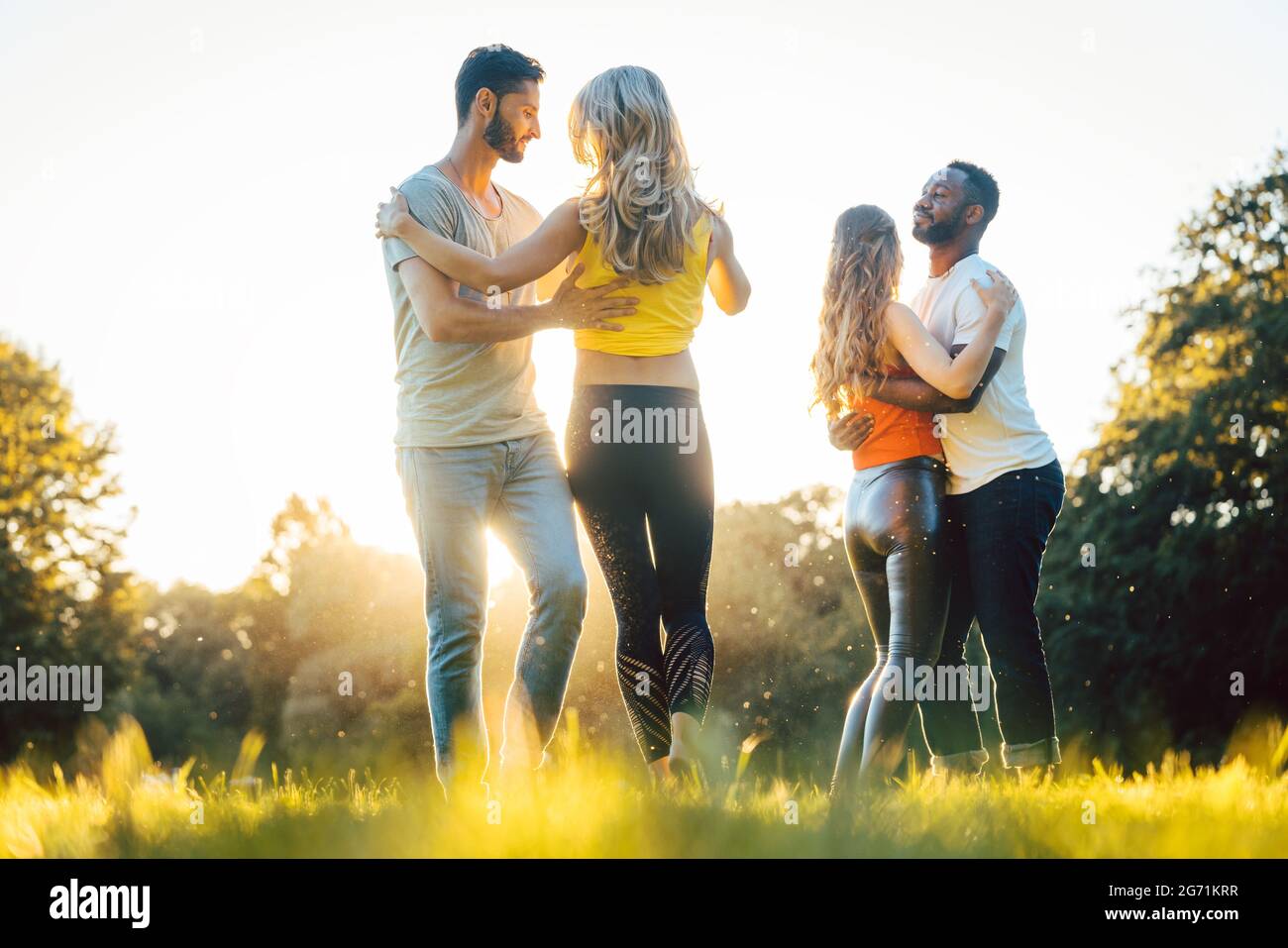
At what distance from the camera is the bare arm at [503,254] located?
12.4ft

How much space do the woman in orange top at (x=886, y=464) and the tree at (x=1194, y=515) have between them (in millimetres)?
19655

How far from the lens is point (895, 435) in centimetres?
429

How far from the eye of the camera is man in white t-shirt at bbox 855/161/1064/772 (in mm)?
4191

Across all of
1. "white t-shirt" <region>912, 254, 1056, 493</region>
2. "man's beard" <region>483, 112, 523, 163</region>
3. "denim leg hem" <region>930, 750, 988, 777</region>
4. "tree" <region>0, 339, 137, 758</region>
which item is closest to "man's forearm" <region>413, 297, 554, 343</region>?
"man's beard" <region>483, 112, 523, 163</region>

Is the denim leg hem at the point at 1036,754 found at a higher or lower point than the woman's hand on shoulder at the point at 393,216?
lower

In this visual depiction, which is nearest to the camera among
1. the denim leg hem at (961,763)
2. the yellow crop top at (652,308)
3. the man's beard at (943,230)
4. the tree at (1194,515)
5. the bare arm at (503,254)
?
the bare arm at (503,254)

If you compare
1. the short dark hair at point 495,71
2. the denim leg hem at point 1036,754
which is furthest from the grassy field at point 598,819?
the short dark hair at point 495,71

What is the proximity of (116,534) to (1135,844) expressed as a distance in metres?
27.0

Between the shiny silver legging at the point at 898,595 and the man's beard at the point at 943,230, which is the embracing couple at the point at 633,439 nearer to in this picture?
the shiny silver legging at the point at 898,595

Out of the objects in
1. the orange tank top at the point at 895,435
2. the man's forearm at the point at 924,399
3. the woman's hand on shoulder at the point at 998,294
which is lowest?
the orange tank top at the point at 895,435

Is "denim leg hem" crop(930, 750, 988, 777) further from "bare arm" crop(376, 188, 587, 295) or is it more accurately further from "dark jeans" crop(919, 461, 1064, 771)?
"bare arm" crop(376, 188, 587, 295)

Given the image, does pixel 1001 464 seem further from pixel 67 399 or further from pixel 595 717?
pixel 67 399

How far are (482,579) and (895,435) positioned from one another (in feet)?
5.23

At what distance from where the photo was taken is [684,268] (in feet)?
12.9
